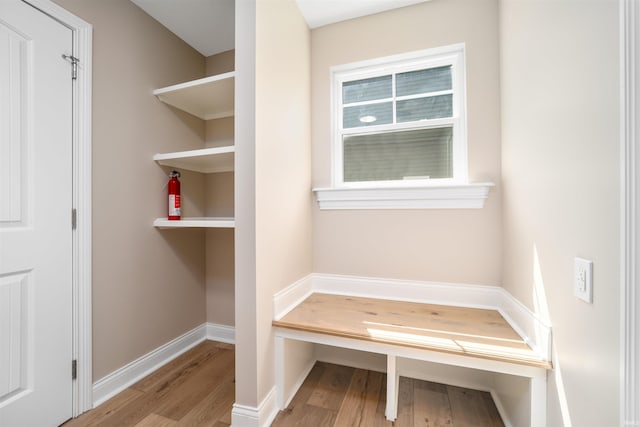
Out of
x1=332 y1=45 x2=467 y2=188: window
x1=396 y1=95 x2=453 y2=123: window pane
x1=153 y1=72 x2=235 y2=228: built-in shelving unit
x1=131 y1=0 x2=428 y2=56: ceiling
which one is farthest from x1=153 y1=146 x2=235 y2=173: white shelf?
x1=396 y1=95 x2=453 y2=123: window pane

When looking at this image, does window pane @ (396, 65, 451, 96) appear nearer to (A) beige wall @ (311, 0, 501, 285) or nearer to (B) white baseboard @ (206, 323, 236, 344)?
(A) beige wall @ (311, 0, 501, 285)

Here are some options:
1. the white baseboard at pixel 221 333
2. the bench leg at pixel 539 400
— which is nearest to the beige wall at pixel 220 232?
the white baseboard at pixel 221 333

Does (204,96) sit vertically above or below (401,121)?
above

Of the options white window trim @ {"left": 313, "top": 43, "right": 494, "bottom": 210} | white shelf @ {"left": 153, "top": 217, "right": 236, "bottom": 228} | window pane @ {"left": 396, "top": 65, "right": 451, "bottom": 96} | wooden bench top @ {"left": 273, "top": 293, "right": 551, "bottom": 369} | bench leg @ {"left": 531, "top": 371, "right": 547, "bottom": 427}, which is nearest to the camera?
bench leg @ {"left": 531, "top": 371, "right": 547, "bottom": 427}

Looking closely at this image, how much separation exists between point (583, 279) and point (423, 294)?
3.22ft

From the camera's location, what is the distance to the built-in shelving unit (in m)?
1.63

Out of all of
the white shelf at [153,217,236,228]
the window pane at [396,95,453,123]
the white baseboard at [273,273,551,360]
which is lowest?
the white baseboard at [273,273,551,360]

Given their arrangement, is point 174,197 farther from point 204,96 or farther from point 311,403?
point 311,403

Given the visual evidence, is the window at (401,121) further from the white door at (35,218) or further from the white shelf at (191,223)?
the white door at (35,218)

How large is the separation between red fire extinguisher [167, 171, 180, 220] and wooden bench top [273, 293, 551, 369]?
1.07m

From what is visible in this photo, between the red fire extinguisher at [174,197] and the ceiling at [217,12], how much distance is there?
1092mm

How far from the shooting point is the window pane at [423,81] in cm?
178

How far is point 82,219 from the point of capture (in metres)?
1.43

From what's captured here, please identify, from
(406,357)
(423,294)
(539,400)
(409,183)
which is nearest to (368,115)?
(409,183)
